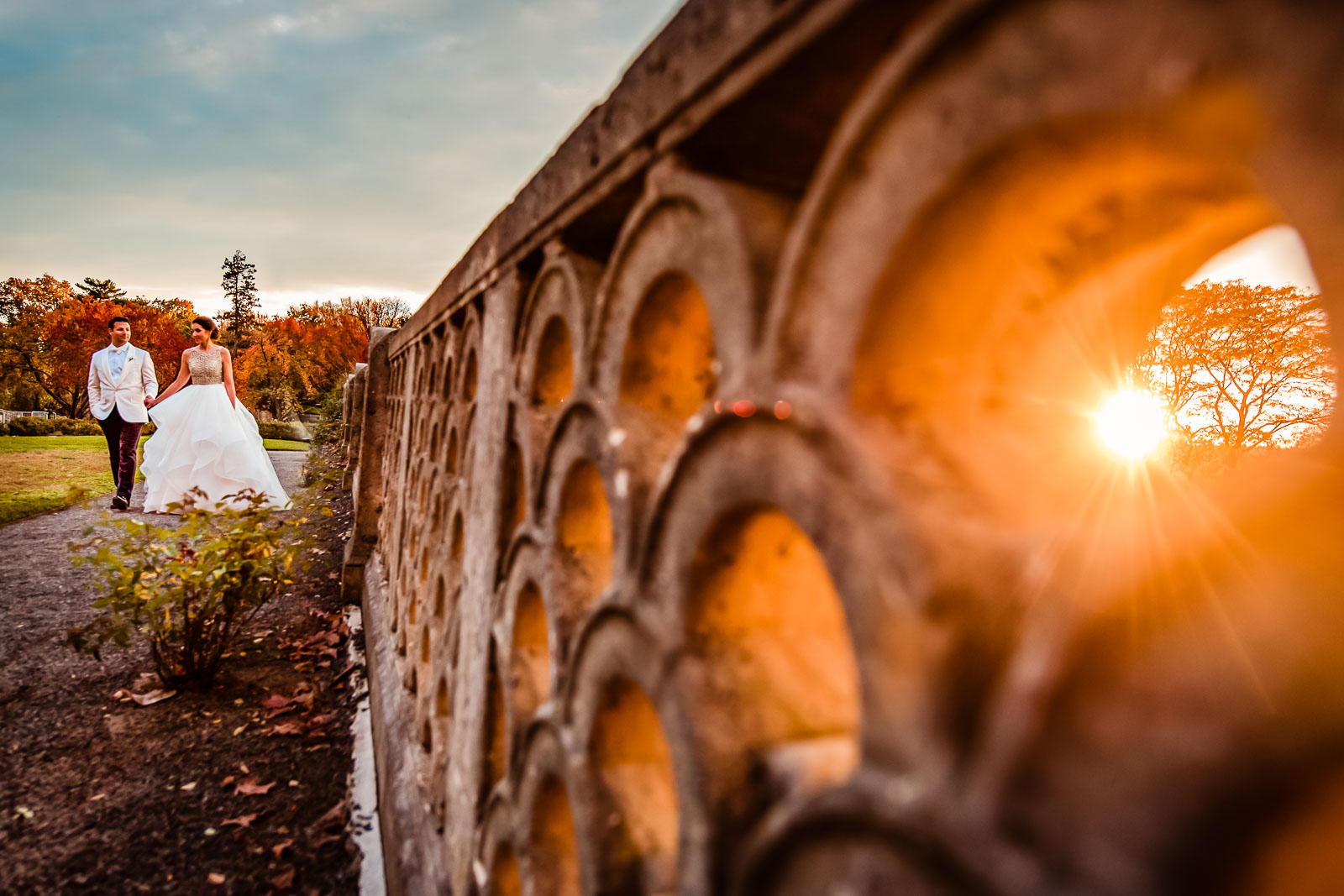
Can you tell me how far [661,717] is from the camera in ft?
2.61

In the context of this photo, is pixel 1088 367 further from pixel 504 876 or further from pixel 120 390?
pixel 120 390

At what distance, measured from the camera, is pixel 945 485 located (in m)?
0.51

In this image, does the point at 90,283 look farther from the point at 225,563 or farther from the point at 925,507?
the point at 925,507

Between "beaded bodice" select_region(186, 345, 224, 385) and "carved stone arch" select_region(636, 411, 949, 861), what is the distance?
9.19m

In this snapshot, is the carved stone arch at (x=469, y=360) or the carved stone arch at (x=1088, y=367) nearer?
the carved stone arch at (x=1088, y=367)

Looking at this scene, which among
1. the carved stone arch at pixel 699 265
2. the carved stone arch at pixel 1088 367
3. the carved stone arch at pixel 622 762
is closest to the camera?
the carved stone arch at pixel 1088 367

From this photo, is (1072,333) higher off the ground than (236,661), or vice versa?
(1072,333)

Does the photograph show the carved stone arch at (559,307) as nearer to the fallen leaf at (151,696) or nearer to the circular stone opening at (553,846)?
the circular stone opening at (553,846)

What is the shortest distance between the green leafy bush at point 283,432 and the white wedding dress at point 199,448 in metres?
21.1

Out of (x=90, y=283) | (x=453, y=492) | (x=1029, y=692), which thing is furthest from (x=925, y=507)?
(x=90, y=283)

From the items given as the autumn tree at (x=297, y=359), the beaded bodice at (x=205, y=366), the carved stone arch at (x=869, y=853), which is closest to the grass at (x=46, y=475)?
the beaded bodice at (x=205, y=366)

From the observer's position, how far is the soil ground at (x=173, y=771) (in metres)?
2.70

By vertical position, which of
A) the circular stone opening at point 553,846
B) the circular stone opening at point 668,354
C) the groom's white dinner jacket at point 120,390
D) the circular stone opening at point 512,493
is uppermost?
the groom's white dinner jacket at point 120,390

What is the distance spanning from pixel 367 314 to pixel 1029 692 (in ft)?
155
